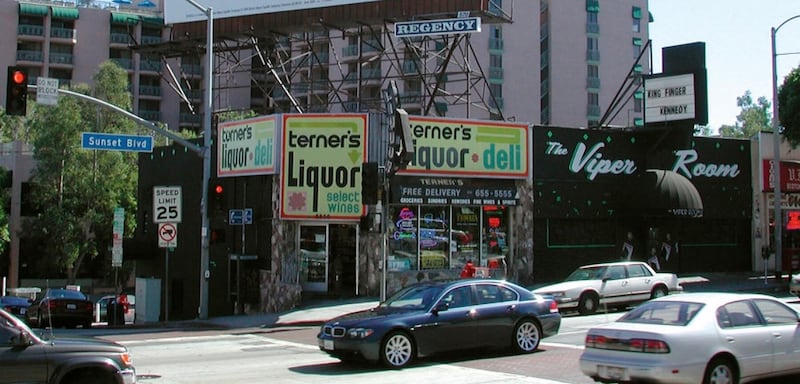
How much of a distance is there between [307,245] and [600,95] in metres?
53.3

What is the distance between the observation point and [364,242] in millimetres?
25625

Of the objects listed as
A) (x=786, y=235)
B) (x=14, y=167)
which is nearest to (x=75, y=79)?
(x=14, y=167)

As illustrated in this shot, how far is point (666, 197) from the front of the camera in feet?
93.5

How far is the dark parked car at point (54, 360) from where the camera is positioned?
8.66m

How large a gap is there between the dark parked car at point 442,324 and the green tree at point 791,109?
22.1 m

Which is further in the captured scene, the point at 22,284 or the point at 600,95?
the point at 600,95

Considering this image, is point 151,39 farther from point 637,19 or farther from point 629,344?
point 629,344

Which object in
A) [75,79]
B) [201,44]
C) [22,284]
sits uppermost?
[75,79]

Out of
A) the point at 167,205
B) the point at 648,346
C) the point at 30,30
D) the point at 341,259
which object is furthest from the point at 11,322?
the point at 30,30

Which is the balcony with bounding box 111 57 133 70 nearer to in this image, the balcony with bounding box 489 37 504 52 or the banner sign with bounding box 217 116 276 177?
the balcony with bounding box 489 37 504 52

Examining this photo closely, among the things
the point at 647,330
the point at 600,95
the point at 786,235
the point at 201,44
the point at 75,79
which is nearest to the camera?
the point at 647,330

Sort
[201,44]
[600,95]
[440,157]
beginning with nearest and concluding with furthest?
1. [440,157]
2. [201,44]
3. [600,95]

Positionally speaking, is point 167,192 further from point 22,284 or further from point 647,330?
point 22,284

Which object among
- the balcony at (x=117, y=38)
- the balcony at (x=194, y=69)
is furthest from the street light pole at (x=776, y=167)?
the balcony at (x=117, y=38)
